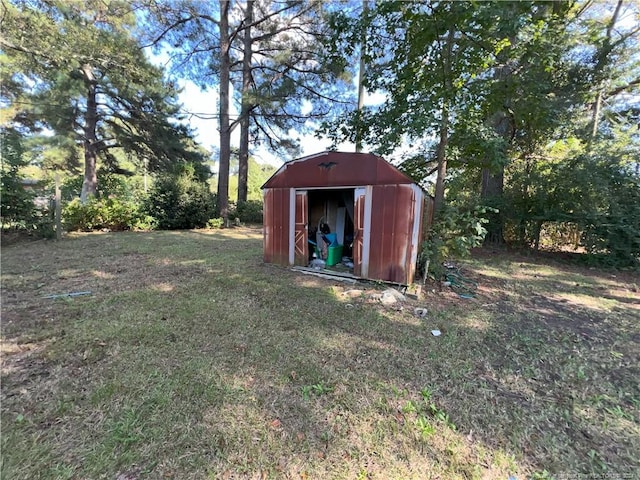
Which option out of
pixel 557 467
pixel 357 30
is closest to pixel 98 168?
pixel 357 30

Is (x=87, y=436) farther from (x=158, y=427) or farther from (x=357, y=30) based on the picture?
(x=357, y=30)

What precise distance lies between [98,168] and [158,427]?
60.5 ft

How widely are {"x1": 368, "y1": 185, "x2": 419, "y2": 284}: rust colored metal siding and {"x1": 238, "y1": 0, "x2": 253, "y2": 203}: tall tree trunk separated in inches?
391

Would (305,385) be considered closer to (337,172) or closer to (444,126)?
(337,172)

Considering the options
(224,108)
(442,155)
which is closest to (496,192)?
(442,155)

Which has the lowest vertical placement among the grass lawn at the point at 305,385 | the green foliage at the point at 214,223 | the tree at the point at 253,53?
the grass lawn at the point at 305,385

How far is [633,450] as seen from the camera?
1839 millimetres

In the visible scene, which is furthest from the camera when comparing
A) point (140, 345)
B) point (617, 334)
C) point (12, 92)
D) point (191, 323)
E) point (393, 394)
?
point (12, 92)

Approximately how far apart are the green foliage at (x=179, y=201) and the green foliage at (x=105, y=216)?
0.50 meters

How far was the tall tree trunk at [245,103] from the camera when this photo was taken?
13.3 meters

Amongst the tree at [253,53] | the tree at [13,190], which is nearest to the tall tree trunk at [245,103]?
the tree at [253,53]

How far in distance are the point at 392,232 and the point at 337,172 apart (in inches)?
61.8

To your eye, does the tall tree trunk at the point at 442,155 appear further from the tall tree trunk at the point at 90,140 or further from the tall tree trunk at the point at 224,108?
the tall tree trunk at the point at 90,140

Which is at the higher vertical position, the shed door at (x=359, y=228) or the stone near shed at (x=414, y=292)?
the shed door at (x=359, y=228)
